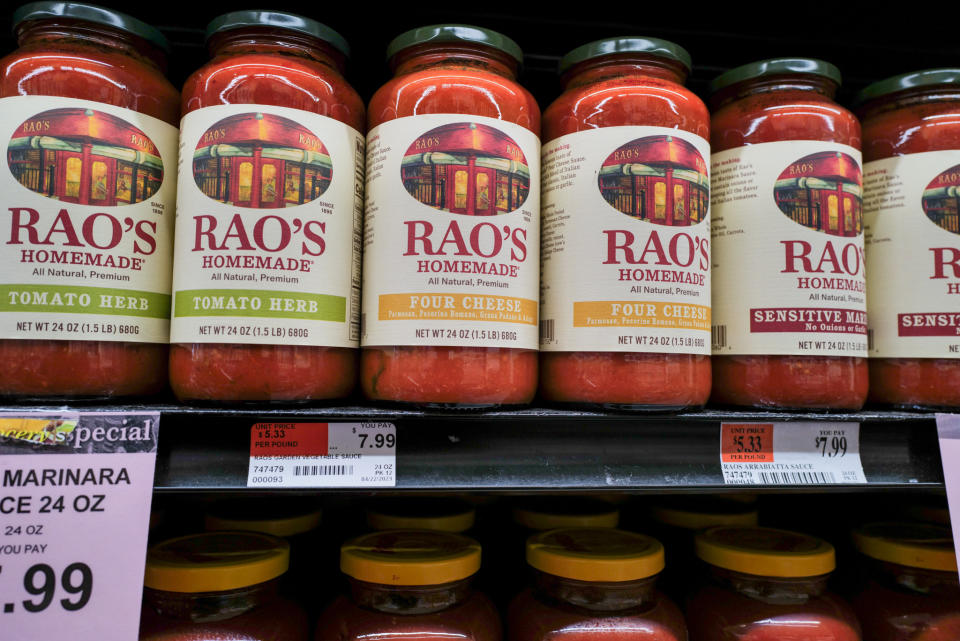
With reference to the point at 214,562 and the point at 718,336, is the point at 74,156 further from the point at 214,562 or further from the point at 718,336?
the point at 718,336

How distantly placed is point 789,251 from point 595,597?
0.54m

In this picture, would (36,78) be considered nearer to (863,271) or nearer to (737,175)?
(737,175)

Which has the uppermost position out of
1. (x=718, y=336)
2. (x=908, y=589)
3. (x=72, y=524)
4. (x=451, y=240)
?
(x=451, y=240)

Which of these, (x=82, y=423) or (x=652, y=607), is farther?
(x=652, y=607)

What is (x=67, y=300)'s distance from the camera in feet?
2.21

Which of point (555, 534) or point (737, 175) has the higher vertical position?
point (737, 175)

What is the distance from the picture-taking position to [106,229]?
2.30 feet

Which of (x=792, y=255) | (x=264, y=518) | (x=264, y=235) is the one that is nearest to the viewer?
(x=264, y=235)

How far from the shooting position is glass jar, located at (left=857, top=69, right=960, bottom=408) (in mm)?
815

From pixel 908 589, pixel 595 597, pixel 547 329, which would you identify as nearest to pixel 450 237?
pixel 547 329

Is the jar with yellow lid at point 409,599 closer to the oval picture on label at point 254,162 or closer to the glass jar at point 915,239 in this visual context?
the oval picture on label at point 254,162

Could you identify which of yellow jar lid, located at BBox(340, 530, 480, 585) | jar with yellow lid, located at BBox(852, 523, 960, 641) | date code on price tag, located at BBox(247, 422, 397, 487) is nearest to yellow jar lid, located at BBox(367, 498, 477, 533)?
yellow jar lid, located at BBox(340, 530, 480, 585)

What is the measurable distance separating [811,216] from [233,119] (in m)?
0.78

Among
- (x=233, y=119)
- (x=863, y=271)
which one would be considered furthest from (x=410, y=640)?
(x=863, y=271)
